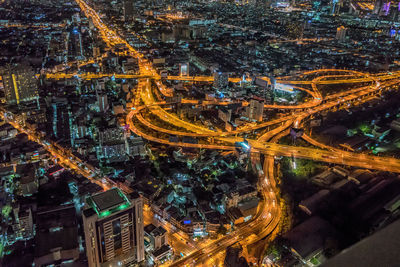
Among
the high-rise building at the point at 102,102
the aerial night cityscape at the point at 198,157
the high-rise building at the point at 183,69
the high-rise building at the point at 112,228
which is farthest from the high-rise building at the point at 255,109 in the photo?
the high-rise building at the point at 112,228

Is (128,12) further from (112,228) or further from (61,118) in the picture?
(112,228)

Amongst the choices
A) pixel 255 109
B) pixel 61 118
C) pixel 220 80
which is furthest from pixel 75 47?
pixel 255 109

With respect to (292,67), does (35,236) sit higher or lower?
lower

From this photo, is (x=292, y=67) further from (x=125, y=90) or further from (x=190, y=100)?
(x=125, y=90)

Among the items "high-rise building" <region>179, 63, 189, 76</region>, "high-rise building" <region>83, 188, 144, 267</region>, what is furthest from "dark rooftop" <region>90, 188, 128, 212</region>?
"high-rise building" <region>179, 63, 189, 76</region>

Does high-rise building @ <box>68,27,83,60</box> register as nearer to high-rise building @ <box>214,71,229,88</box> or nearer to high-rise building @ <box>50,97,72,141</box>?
high-rise building @ <box>50,97,72,141</box>

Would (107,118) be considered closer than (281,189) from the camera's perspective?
No

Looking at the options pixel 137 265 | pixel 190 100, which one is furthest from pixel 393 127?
pixel 137 265
